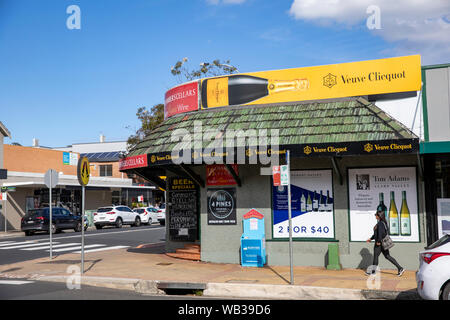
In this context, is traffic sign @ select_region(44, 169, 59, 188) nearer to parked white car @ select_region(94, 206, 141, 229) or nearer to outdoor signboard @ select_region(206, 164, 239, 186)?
outdoor signboard @ select_region(206, 164, 239, 186)

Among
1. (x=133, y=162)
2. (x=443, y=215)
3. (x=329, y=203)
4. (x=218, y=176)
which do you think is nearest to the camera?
(x=443, y=215)

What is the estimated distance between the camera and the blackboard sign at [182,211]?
53.4ft

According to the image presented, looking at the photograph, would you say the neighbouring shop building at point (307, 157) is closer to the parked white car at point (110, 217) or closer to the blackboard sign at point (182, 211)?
the blackboard sign at point (182, 211)

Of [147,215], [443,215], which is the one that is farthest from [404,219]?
[147,215]

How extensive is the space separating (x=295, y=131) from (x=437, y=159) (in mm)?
3629

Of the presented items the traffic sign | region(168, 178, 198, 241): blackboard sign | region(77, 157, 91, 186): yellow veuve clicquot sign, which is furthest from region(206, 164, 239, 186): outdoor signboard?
the traffic sign

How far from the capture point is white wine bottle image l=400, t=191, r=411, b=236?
41.3 ft

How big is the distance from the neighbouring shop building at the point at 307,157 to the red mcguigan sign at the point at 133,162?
0.05 meters

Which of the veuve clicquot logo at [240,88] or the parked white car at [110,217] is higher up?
the veuve clicquot logo at [240,88]

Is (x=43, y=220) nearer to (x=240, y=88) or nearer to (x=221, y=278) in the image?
(x=240, y=88)

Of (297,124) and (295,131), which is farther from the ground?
(297,124)

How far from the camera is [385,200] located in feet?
42.4

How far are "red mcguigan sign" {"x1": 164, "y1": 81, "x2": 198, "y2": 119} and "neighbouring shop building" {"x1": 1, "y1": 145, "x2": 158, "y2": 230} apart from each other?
1982cm

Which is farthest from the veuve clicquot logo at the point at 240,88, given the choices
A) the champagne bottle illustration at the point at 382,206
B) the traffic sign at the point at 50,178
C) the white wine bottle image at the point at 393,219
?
the traffic sign at the point at 50,178
